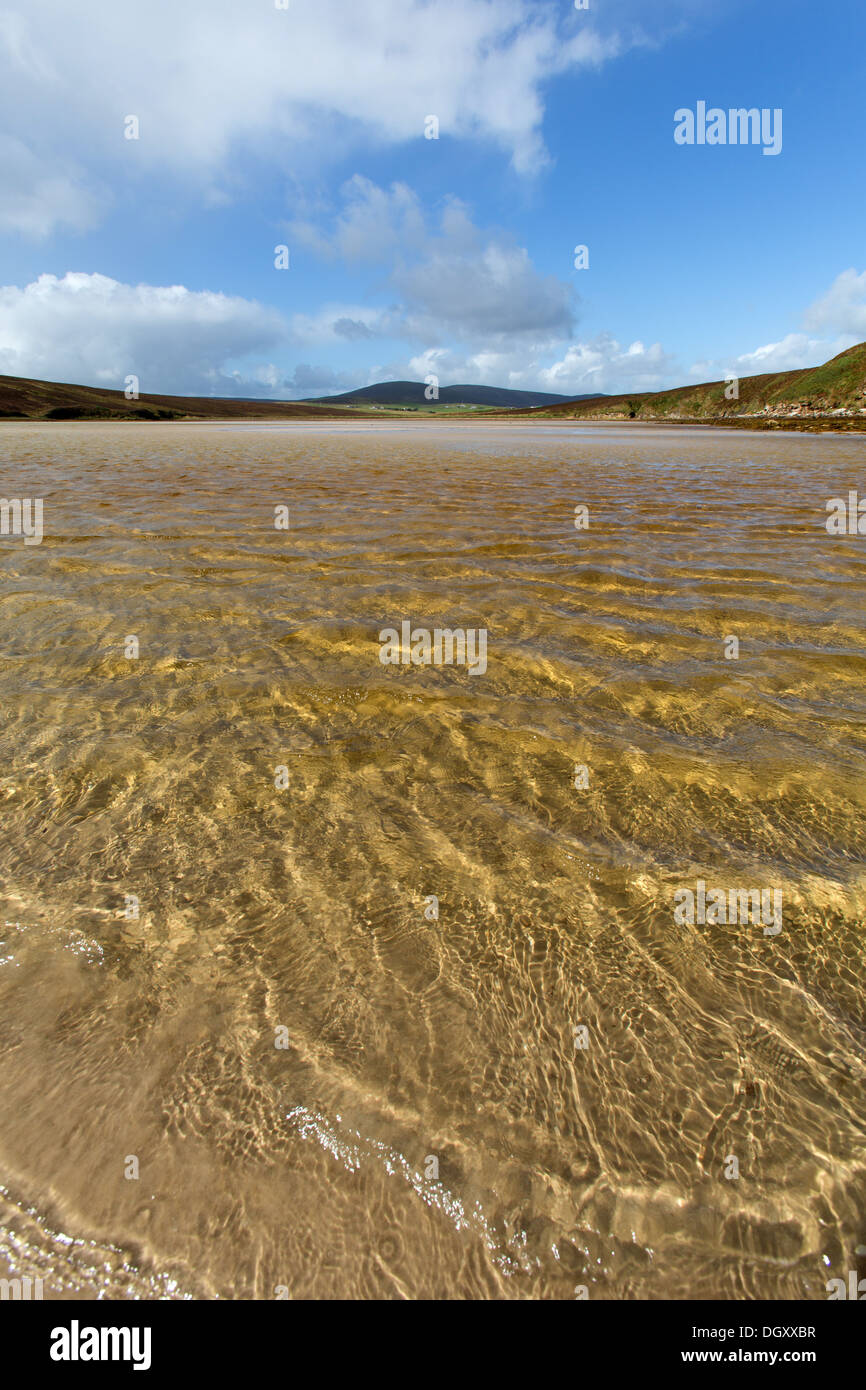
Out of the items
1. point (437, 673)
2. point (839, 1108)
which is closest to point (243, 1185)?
point (839, 1108)

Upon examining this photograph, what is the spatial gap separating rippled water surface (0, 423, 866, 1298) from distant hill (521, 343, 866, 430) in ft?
207

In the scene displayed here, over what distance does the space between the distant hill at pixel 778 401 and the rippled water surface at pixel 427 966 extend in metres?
63.1

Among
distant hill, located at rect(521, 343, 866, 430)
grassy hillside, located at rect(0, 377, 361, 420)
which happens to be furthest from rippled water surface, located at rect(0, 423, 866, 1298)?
grassy hillside, located at rect(0, 377, 361, 420)

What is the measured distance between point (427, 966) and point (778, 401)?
96.2 m

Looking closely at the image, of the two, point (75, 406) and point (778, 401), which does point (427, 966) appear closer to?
point (778, 401)

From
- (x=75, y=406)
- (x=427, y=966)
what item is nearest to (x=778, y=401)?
(x=427, y=966)

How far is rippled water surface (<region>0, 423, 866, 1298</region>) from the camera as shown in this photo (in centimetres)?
165

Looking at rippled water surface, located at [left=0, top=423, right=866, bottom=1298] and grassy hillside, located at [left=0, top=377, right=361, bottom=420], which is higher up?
grassy hillside, located at [left=0, top=377, right=361, bottom=420]

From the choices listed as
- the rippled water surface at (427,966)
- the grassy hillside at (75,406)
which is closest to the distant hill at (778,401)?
the rippled water surface at (427,966)

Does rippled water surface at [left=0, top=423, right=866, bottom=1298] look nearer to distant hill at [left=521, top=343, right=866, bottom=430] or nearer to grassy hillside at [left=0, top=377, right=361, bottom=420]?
distant hill at [left=521, top=343, right=866, bottom=430]

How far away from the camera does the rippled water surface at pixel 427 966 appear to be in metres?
1.65

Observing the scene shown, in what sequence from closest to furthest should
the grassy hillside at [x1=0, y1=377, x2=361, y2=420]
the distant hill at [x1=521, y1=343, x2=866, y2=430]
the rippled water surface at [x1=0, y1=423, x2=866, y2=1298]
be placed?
the rippled water surface at [x1=0, y1=423, x2=866, y2=1298] < the distant hill at [x1=521, y1=343, x2=866, y2=430] < the grassy hillside at [x1=0, y1=377, x2=361, y2=420]
